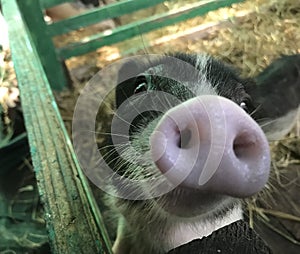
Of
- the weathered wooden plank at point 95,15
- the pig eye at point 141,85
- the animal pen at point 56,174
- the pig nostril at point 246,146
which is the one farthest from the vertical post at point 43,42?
the pig nostril at point 246,146

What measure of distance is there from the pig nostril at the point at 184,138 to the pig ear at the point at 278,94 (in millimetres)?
575

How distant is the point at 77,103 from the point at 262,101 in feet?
4.28

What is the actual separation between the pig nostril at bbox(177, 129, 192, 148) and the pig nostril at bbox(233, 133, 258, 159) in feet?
0.30

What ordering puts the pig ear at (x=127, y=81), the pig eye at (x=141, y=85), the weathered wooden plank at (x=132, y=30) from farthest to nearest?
the weathered wooden plank at (x=132, y=30), the pig ear at (x=127, y=81), the pig eye at (x=141, y=85)

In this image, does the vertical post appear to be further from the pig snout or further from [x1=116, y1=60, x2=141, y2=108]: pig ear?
the pig snout

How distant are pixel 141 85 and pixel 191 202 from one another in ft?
1.34

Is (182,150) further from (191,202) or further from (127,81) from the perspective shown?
(127,81)

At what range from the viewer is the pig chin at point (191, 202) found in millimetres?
1090

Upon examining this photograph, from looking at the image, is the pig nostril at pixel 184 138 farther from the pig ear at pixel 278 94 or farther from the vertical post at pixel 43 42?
the vertical post at pixel 43 42

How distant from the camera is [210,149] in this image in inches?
37.9

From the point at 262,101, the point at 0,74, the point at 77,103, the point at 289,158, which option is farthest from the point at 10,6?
the point at 289,158

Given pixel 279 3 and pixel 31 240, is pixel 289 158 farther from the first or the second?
pixel 31 240

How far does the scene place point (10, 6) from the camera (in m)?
2.18

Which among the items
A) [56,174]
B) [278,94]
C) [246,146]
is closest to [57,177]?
[56,174]
